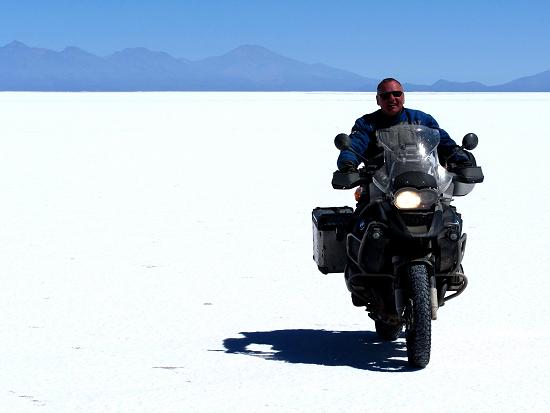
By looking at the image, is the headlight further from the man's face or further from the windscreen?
the man's face

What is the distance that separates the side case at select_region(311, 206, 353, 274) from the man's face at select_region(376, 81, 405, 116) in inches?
27.8

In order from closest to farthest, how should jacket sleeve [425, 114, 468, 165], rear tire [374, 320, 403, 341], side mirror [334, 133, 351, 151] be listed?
side mirror [334, 133, 351, 151]
jacket sleeve [425, 114, 468, 165]
rear tire [374, 320, 403, 341]

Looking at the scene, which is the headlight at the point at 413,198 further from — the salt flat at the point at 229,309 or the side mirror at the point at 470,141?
the salt flat at the point at 229,309

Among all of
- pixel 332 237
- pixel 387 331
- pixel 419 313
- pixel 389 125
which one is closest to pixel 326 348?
pixel 387 331

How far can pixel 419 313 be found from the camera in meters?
6.10

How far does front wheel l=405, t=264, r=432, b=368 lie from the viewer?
6098mm

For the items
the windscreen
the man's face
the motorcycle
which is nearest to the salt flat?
the motorcycle

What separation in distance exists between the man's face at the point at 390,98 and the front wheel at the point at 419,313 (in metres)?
1.20

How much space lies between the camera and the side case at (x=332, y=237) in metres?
7.05

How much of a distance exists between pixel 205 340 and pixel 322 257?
990 millimetres

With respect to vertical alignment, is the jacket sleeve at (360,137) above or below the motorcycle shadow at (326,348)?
above

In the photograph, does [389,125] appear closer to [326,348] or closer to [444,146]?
[444,146]

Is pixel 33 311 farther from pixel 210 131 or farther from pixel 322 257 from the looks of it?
pixel 210 131

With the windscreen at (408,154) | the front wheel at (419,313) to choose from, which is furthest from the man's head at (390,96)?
the front wheel at (419,313)
